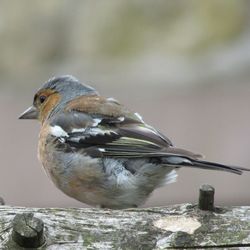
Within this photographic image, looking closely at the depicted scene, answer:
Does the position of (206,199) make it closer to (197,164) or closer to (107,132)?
(197,164)

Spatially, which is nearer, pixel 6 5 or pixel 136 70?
pixel 136 70

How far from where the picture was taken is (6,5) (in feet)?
32.6

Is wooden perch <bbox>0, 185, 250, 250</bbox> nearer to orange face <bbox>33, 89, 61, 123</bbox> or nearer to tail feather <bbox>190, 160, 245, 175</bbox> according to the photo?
tail feather <bbox>190, 160, 245, 175</bbox>

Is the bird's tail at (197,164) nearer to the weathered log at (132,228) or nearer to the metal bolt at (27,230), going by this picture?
the weathered log at (132,228)

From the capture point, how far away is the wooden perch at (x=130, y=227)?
11.1ft

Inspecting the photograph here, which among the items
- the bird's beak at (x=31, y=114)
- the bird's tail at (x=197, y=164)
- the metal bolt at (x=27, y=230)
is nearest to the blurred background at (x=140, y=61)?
the bird's beak at (x=31, y=114)

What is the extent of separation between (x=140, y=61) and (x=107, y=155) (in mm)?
4514

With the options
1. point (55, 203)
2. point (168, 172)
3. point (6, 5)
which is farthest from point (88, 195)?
point (6, 5)

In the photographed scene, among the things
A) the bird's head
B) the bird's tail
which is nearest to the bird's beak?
the bird's head

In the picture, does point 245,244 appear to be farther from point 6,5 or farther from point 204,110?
point 6,5

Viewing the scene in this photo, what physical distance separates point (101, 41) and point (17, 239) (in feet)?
20.6

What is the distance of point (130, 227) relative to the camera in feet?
11.7

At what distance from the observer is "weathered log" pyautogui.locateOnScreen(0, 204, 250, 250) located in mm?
3443

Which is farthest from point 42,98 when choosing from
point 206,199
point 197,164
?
point 206,199
